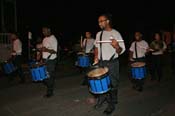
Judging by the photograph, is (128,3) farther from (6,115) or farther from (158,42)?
(6,115)

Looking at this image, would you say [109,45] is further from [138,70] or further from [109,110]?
[138,70]

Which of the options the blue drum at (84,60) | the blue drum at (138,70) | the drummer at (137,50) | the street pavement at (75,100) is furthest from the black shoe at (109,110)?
the blue drum at (84,60)

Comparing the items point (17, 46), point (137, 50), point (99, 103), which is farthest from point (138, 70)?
point (17, 46)

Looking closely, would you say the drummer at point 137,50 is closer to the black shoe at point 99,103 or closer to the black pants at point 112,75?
the black shoe at point 99,103

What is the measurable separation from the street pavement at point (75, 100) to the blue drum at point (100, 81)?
2.63 feet

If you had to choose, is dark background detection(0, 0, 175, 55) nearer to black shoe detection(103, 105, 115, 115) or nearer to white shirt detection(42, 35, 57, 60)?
white shirt detection(42, 35, 57, 60)

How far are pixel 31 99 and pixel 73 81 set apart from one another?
3.07 m

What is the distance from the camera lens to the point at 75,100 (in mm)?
8430

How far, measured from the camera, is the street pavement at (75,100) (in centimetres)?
723

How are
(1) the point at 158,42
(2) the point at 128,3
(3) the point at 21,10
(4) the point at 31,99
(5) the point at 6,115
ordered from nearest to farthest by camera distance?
(5) the point at 6,115 < (4) the point at 31,99 < (1) the point at 158,42 < (3) the point at 21,10 < (2) the point at 128,3

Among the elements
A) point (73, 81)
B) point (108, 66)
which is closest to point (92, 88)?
point (108, 66)

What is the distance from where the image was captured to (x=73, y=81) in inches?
457

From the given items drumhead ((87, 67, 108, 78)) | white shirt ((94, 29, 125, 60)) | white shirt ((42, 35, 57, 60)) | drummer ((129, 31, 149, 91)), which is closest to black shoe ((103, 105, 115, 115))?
drumhead ((87, 67, 108, 78))

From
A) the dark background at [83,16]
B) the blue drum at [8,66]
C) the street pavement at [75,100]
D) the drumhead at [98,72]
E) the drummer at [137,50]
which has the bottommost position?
the street pavement at [75,100]
